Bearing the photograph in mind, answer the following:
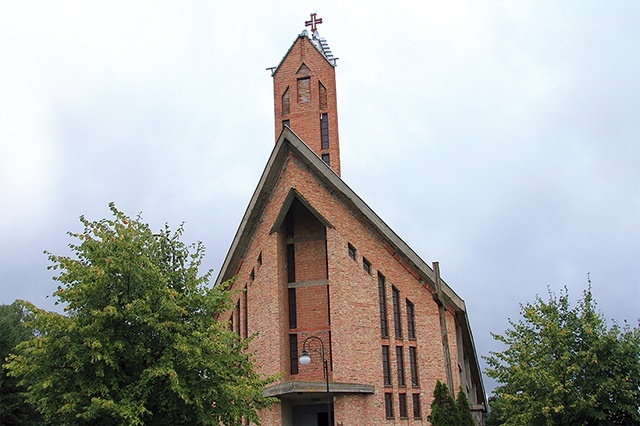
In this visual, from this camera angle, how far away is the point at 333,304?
3016 cm

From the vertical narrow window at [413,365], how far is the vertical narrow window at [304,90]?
1720cm

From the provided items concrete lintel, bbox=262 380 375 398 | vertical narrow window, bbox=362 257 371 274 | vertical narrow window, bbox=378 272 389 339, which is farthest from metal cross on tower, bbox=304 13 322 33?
concrete lintel, bbox=262 380 375 398

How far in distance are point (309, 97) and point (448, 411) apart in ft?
72.5

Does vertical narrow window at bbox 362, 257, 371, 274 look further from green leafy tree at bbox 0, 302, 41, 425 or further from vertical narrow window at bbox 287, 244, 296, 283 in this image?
green leafy tree at bbox 0, 302, 41, 425

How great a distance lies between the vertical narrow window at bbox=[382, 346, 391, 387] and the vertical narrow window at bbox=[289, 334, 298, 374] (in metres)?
3.91

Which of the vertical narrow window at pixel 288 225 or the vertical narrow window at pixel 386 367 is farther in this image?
the vertical narrow window at pixel 288 225

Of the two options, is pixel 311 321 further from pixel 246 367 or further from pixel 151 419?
pixel 151 419

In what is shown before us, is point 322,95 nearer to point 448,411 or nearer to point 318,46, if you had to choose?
point 318,46

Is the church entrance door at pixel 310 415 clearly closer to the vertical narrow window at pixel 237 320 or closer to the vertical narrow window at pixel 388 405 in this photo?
the vertical narrow window at pixel 388 405

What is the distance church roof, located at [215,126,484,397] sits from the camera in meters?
31.5

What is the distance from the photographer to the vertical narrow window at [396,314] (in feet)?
102

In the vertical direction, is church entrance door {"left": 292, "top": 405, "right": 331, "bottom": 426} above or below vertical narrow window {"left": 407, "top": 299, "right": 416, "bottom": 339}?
below

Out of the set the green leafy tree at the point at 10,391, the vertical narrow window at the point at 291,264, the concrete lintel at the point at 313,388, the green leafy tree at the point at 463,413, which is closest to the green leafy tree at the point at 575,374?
the green leafy tree at the point at 463,413

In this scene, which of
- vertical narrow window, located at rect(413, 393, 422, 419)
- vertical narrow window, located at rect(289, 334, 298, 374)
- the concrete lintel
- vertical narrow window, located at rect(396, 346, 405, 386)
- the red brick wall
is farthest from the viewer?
vertical narrow window, located at rect(289, 334, 298, 374)
